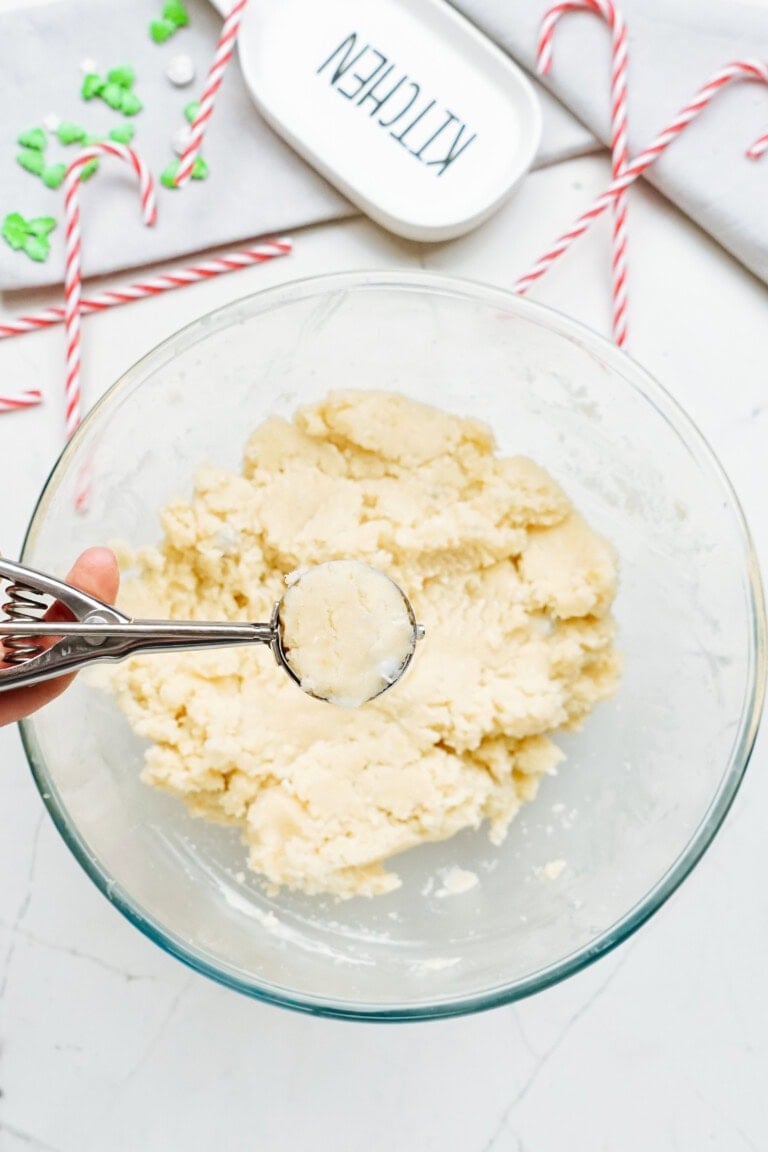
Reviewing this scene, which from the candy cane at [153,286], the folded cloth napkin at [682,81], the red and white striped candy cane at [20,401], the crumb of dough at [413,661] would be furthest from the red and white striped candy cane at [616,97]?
the red and white striped candy cane at [20,401]

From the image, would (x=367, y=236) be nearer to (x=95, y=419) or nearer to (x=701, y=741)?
(x=95, y=419)

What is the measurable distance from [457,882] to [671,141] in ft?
3.24

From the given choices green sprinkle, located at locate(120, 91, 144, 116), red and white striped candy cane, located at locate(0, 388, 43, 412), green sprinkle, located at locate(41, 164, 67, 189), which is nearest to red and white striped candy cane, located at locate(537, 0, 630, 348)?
green sprinkle, located at locate(120, 91, 144, 116)

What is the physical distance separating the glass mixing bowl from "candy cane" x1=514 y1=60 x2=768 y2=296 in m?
0.20

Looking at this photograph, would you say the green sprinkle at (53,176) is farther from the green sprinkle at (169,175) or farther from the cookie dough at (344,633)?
the cookie dough at (344,633)

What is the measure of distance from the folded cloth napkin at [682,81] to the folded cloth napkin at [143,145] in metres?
0.06

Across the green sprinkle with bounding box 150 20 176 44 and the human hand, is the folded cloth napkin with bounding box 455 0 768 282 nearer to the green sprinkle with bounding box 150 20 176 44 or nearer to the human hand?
the green sprinkle with bounding box 150 20 176 44

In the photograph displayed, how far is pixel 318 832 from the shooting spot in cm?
119

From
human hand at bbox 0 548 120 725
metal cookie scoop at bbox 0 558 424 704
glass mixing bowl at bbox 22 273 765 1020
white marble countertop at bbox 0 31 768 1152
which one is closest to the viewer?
metal cookie scoop at bbox 0 558 424 704

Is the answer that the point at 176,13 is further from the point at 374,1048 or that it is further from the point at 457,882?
the point at 374,1048

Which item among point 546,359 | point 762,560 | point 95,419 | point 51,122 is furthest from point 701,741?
point 51,122

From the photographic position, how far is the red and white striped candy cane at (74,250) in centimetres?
140

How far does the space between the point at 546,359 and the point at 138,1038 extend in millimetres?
987

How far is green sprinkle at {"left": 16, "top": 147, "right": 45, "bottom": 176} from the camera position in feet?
4.70
